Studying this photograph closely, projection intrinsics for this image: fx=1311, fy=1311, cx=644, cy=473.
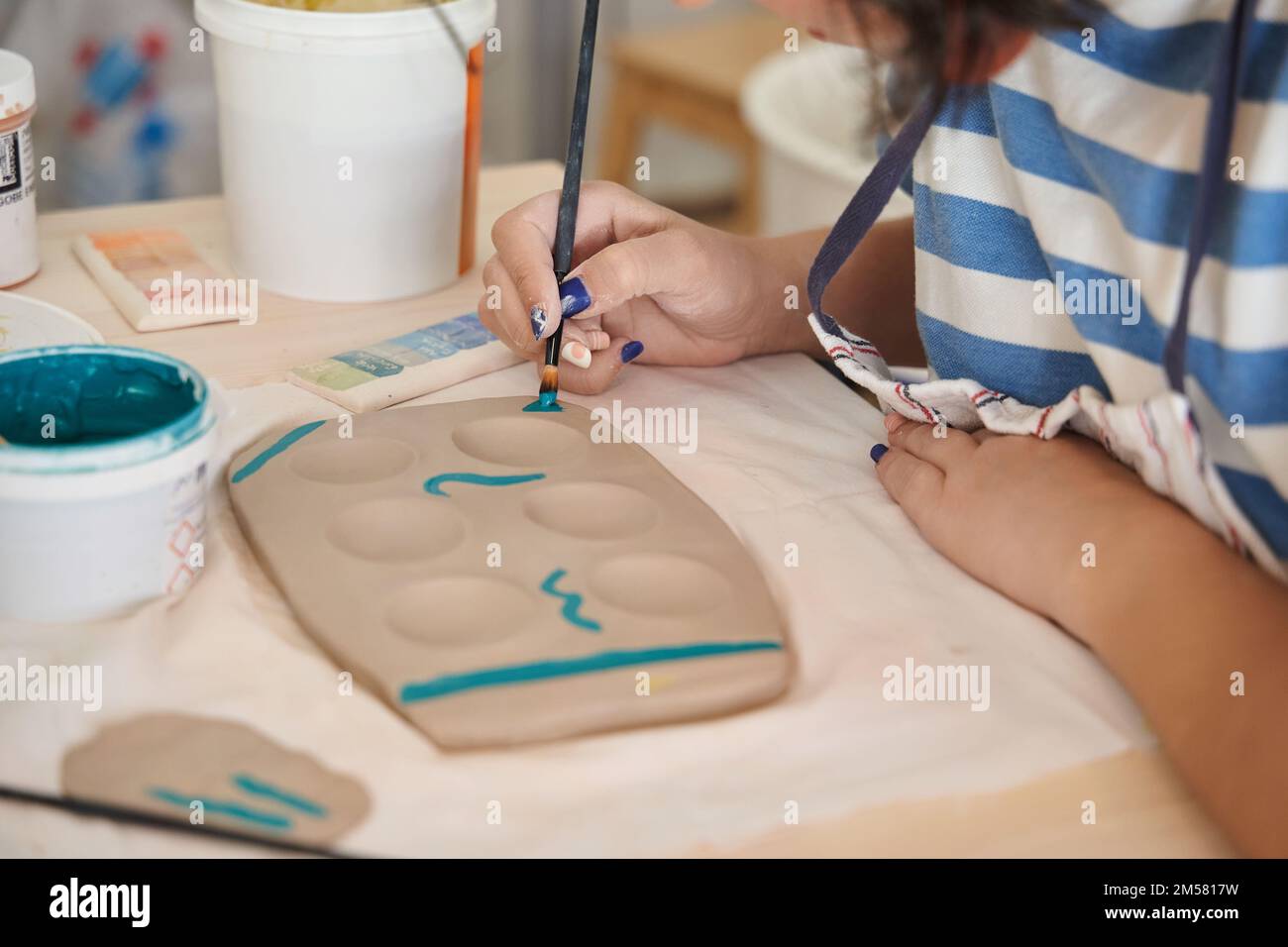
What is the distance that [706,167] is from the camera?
2.80 meters

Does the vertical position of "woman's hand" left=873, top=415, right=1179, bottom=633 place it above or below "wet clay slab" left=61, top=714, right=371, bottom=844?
above

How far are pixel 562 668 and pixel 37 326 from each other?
1.35ft

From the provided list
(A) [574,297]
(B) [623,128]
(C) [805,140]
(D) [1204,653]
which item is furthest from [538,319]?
(B) [623,128]

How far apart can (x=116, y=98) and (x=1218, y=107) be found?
1219mm

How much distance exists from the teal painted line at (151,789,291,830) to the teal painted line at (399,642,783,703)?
7cm

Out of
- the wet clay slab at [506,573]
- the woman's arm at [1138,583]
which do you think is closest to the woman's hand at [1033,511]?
the woman's arm at [1138,583]

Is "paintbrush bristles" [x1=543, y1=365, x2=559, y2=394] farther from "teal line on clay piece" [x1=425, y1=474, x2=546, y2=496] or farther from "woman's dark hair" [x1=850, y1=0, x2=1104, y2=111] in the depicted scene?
"woman's dark hair" [x1=850, y1=0, x2=1104, y2=111]

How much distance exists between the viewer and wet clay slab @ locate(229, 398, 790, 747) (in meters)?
0.50

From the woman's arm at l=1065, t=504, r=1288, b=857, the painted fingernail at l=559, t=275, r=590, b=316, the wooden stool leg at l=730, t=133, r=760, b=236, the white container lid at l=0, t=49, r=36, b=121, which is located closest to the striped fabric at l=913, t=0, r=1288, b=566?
the woman's arm at l=1065, t=504, r=1288, b=857

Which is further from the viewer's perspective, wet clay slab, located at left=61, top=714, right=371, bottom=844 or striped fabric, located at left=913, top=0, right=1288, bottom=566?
striped fabric, located at left=913, top=0, right=1288, bottom=566

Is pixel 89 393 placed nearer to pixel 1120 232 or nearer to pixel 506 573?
pixel 506 573

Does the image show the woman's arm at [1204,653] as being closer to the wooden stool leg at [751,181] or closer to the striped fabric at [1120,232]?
the striped fabric at [1120,232]
